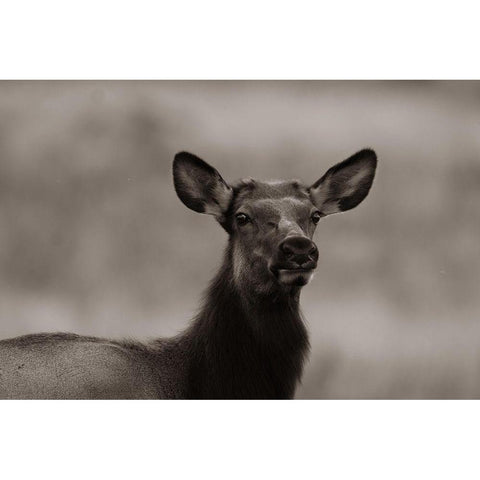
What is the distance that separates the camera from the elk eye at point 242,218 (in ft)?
18.6

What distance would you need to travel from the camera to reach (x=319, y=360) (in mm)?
6551

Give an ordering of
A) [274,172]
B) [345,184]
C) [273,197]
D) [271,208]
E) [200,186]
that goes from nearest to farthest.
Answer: [271,208] → [273,197] → [200,186] → [345,184] → [274,172]

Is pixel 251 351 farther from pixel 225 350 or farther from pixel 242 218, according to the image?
pixel 242 218

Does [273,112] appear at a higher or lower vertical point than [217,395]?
higher

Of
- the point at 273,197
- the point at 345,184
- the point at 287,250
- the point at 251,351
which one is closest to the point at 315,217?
the point at 273,197

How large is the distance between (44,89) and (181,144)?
1208mm

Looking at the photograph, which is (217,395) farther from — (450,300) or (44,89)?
(44,89)

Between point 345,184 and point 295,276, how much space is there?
119 centimetres

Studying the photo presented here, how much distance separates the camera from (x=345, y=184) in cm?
609

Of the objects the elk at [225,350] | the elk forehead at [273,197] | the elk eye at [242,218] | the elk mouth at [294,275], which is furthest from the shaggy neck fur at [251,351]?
the elk forehead at [273,197]

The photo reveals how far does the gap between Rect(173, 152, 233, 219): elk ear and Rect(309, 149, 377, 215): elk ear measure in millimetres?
663

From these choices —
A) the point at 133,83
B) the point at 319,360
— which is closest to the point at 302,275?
the point at 319,360

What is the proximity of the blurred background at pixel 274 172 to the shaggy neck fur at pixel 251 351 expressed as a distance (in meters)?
0.87

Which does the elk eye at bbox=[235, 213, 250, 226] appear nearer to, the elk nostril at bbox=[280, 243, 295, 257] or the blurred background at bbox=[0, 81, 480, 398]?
the elk nostril at bbox=[280, 243, 295, 257]
